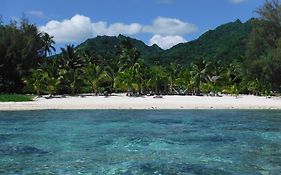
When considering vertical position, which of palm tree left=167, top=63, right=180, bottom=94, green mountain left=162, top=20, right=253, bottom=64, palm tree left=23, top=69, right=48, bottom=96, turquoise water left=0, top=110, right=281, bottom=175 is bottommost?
turquoise water left=0, top=110, right=281, bottom=175

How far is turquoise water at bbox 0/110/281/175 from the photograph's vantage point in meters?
15.5

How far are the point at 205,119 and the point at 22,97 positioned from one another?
25.8 meters

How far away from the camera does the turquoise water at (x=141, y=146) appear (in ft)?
50.7

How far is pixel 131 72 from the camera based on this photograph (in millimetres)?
58781

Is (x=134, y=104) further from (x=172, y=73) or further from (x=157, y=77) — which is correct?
(x=172, y=73)

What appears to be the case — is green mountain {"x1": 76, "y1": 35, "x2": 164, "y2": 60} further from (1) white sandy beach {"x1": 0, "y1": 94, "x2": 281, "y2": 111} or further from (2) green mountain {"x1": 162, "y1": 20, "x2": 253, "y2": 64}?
(1) white sandy beach {"x1": 0, "y1": 94, "x2": 281, "y2": 111}

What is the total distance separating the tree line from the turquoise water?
77.8ft

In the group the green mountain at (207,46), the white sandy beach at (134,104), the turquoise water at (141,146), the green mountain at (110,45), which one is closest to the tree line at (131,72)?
the white sandy beach at (134,104)

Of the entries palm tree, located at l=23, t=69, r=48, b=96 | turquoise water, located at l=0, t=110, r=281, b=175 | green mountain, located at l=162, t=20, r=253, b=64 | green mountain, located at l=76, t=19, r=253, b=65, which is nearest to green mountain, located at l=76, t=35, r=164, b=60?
green mountain, located at l=76, t=19, r=253, b=65

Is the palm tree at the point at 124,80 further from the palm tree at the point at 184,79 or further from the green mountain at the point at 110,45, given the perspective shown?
the green mountain at the point at 110,45

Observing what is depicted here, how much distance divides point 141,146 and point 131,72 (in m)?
38.2

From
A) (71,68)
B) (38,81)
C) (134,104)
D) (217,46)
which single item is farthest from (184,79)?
(217,46)

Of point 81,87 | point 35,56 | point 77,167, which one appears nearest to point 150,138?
point 77,167

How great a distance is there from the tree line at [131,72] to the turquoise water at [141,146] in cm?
2370
